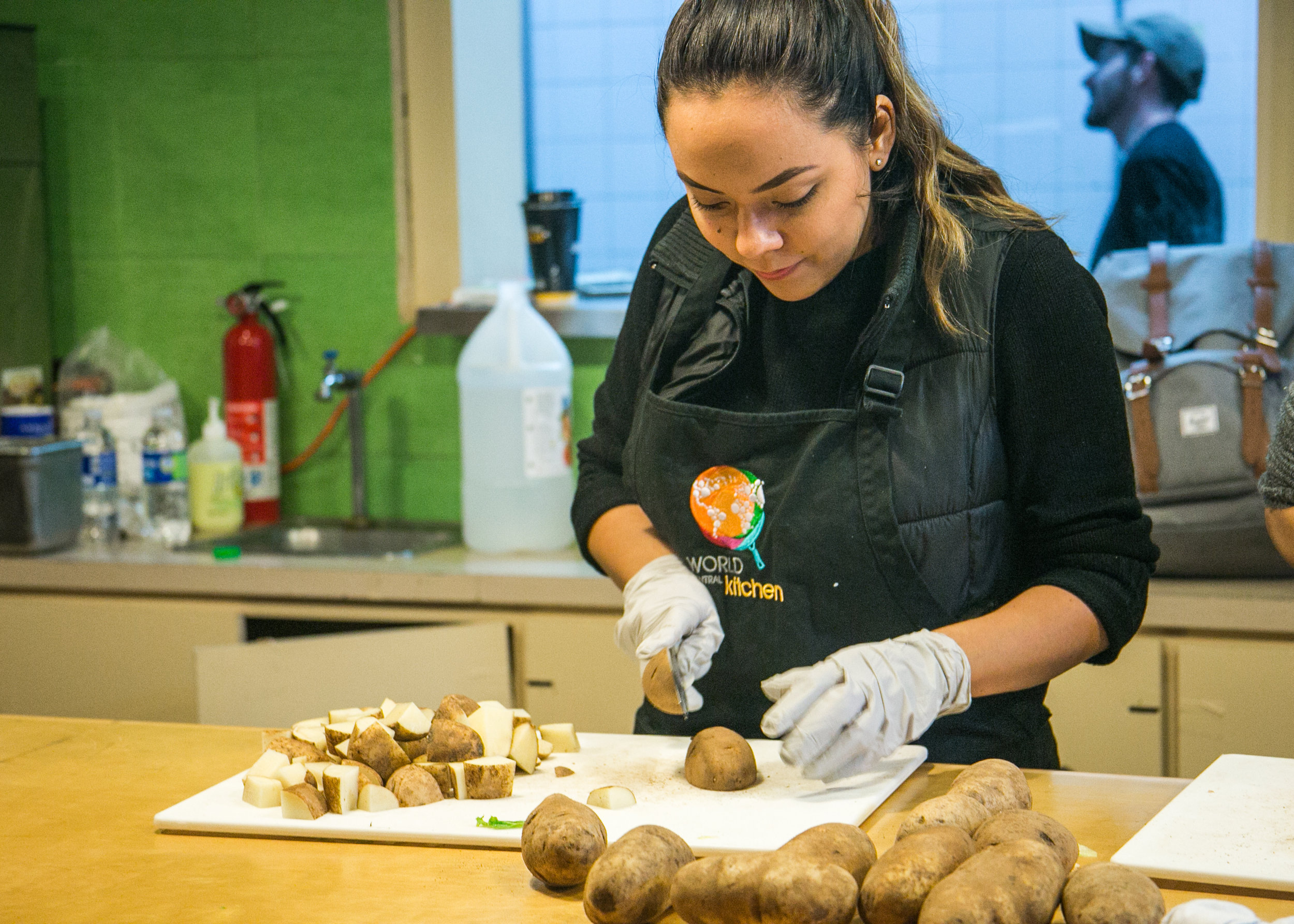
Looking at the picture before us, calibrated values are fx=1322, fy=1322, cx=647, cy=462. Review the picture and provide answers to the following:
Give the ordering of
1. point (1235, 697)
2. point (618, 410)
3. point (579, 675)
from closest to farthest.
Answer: point (618, 410), point (1235, 697), point (579, 675)

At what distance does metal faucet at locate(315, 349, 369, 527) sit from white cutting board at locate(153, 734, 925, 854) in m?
1.77

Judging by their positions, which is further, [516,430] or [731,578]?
[516,430]

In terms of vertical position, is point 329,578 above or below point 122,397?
below

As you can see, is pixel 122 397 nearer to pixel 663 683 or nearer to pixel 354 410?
pixel 354 410

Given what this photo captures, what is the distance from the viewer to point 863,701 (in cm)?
127

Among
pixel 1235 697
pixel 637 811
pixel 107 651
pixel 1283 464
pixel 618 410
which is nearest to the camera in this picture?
pixel 637 811

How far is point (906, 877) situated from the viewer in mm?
934

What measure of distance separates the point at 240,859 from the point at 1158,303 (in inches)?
78.2

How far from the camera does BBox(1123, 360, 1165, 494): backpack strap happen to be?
2.39 m

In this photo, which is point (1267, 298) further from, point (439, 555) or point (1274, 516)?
point (439, 555)

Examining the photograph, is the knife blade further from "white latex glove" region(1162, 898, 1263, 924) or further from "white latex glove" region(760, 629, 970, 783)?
"white latex glove" region(1162, 898, 1263, 924)

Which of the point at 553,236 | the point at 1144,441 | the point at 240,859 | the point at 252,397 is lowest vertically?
the point at 240,859

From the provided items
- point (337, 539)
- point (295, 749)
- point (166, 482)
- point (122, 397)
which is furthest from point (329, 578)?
point (295, 749)

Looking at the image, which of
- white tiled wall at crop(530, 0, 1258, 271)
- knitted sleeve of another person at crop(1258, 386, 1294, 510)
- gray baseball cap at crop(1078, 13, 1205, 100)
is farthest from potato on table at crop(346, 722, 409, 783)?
gray baseball cap at crop(1078, 13, 1205, 100)
